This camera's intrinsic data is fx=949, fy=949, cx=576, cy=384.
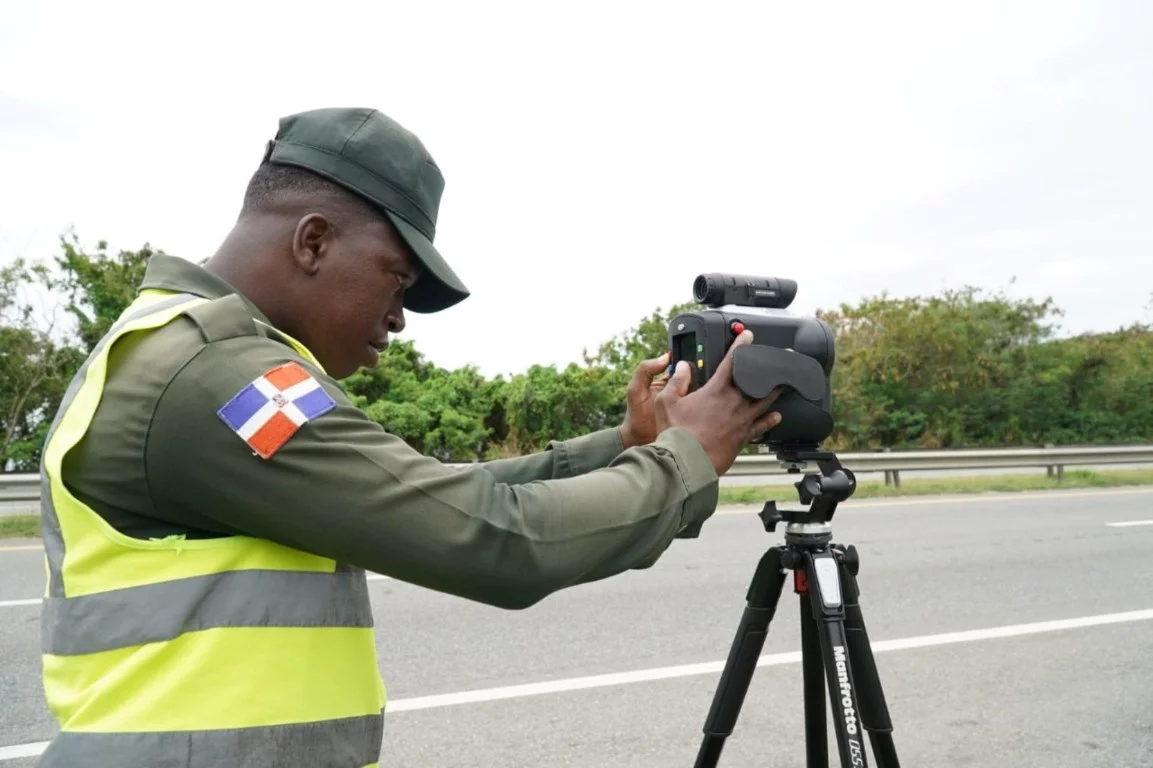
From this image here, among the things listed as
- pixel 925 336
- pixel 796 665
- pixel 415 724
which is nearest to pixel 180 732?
pixel 415 724

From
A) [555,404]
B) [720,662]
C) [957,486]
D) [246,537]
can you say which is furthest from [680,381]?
[555,404]

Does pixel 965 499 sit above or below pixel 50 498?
below

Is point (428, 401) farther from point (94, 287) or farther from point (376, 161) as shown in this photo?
point (376, 161)

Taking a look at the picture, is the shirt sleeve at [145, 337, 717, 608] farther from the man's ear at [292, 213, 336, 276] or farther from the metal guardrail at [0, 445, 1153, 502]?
the metal guardrail at [0, 445, 1153, 502]

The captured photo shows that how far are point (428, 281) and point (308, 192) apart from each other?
230mm

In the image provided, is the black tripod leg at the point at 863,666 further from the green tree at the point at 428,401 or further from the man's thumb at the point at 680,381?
the green tree at the point at 428,401

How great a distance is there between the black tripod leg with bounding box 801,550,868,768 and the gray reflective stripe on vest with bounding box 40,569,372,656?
1.29 meters

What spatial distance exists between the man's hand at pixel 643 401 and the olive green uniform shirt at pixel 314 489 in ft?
1.93

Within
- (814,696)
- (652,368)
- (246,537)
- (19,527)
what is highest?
(652,368)

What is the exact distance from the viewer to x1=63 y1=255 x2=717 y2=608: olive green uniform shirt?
1105 millimetres

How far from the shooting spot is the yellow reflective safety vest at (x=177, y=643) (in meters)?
1.12

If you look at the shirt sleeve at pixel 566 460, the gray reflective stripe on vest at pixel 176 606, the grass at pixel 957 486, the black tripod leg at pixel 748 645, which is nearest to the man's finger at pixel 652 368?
the shirt sleeve at pixel 566 460

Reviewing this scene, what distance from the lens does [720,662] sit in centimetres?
457

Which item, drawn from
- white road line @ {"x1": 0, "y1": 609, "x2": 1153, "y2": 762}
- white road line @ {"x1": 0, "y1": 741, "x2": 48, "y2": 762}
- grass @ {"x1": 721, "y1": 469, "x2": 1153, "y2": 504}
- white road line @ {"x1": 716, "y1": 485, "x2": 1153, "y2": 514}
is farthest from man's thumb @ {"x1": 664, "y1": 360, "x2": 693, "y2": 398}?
grass @ {"x1": 721, "y1": 469, "x2": 1153, "y2": 504}
